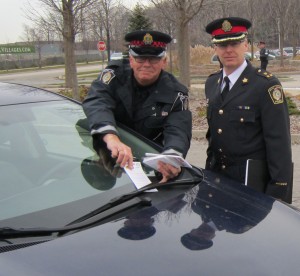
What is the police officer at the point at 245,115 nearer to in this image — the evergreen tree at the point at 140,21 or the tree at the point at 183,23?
the tree at the point at 183,23

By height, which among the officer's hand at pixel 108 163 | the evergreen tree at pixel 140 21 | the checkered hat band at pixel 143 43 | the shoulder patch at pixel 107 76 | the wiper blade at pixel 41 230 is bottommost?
the wiper blade at pixel 41 230

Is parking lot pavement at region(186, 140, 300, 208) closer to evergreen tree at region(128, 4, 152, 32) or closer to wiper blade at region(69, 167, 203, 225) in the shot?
wiper blade at region(69, 167, 203, 225)

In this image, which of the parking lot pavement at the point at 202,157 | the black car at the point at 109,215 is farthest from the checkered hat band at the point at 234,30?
the parking lot pavement at the point at 202,157

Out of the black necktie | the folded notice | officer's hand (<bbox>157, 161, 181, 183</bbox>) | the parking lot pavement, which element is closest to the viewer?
the folded notice

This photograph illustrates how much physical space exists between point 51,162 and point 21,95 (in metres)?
0.52

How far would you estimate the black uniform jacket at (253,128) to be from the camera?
8.79ft

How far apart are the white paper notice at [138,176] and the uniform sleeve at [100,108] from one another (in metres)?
0.26

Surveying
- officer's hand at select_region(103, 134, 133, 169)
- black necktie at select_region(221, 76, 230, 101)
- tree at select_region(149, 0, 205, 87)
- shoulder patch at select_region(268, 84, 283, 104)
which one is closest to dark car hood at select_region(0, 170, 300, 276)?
officer's hand at select_region(103, 134, 133, 169)

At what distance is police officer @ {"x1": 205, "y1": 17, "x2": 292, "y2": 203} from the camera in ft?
8.80

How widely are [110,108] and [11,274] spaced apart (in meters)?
1.39

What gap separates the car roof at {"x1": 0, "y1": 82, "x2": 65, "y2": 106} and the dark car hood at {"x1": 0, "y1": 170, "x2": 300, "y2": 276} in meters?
1.09

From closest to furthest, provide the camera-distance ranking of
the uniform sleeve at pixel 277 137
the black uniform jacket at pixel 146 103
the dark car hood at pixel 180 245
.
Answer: the dark car hood at pixel 180 245 < the uniform sleeve at pixel 277 137 < the black uniform jacket at pixel 146 103

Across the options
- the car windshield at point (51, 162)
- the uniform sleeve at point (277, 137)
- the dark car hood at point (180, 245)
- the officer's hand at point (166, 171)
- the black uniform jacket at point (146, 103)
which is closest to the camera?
the dark car hood at point (180, 245)

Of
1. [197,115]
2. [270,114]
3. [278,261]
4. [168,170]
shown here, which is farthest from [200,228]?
[197,115]
